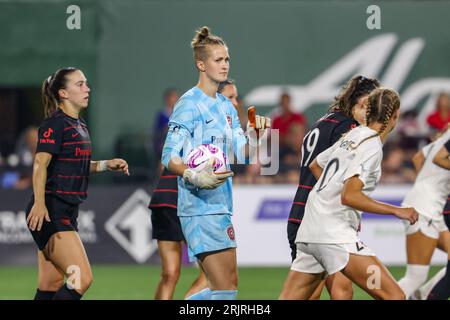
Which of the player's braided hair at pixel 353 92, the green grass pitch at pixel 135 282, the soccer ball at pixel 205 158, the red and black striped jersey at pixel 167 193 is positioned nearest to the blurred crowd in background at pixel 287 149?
the green grass pitch at pixel 135 282

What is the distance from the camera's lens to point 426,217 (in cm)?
977

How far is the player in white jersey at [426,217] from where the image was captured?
31.9ft

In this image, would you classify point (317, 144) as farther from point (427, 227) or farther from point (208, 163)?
point (427, 227)

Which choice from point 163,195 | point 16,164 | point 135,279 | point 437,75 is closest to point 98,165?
point 163,195

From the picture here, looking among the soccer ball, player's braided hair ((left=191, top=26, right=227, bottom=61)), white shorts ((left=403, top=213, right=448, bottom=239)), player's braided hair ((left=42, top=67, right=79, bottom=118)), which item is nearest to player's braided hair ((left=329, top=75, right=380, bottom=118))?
player's braided hair ((left=191, top=26, right=227, bottom=61))

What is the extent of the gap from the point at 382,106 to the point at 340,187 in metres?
0.61

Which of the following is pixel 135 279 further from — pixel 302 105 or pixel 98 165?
pixel 302 105

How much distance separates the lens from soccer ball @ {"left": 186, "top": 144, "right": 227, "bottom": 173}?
24.0ft

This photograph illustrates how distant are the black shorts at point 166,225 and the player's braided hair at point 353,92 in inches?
76.2

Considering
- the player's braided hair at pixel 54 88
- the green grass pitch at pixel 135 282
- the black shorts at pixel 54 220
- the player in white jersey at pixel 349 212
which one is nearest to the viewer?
the player in white jersey at pixel 349 212

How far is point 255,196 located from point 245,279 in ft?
5.93

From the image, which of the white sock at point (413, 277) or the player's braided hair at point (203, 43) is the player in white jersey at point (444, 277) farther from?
the player's braided hair at point (203, 43)

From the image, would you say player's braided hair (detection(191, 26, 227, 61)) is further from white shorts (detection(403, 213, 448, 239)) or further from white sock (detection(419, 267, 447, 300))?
white sock (detection(419, 267, 447, 300))

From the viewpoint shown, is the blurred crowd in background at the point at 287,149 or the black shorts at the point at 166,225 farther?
the blurred crowd in background at the point at 287,149
